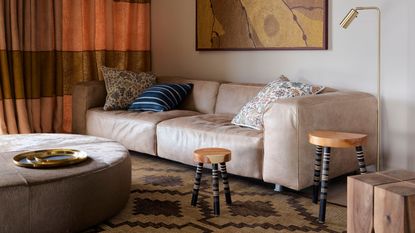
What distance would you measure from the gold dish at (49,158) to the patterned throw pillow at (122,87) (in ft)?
5.75

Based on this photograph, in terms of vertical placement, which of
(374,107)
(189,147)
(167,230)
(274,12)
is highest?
(274,12)

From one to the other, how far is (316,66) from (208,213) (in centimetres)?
172

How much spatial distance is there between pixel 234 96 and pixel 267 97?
0.73 m

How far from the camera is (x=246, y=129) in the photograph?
131 inches

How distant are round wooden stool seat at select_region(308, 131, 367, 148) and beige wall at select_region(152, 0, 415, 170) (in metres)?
0.84

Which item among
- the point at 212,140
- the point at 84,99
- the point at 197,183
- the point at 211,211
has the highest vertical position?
the point at 84,99

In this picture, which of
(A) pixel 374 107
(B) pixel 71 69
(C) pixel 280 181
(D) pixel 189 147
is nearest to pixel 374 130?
(A) pixel 374 107

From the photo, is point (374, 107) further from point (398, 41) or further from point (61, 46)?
point (61, 46)

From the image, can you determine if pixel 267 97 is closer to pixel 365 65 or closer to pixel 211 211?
pixel 365 65

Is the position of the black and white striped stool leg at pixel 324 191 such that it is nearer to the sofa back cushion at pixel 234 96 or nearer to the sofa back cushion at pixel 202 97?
the sofa back cushion at pixel 234 96

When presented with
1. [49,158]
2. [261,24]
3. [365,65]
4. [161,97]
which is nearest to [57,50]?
[161,97]

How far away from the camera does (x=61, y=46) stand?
4.99 meters

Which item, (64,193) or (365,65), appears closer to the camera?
(64,193)

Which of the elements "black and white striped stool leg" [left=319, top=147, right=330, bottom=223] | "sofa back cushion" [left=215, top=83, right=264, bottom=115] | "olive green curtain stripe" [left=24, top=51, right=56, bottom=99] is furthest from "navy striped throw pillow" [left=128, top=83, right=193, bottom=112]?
"black and white striped stool leg" [left=319, top=147, right=330, bottom=223]
